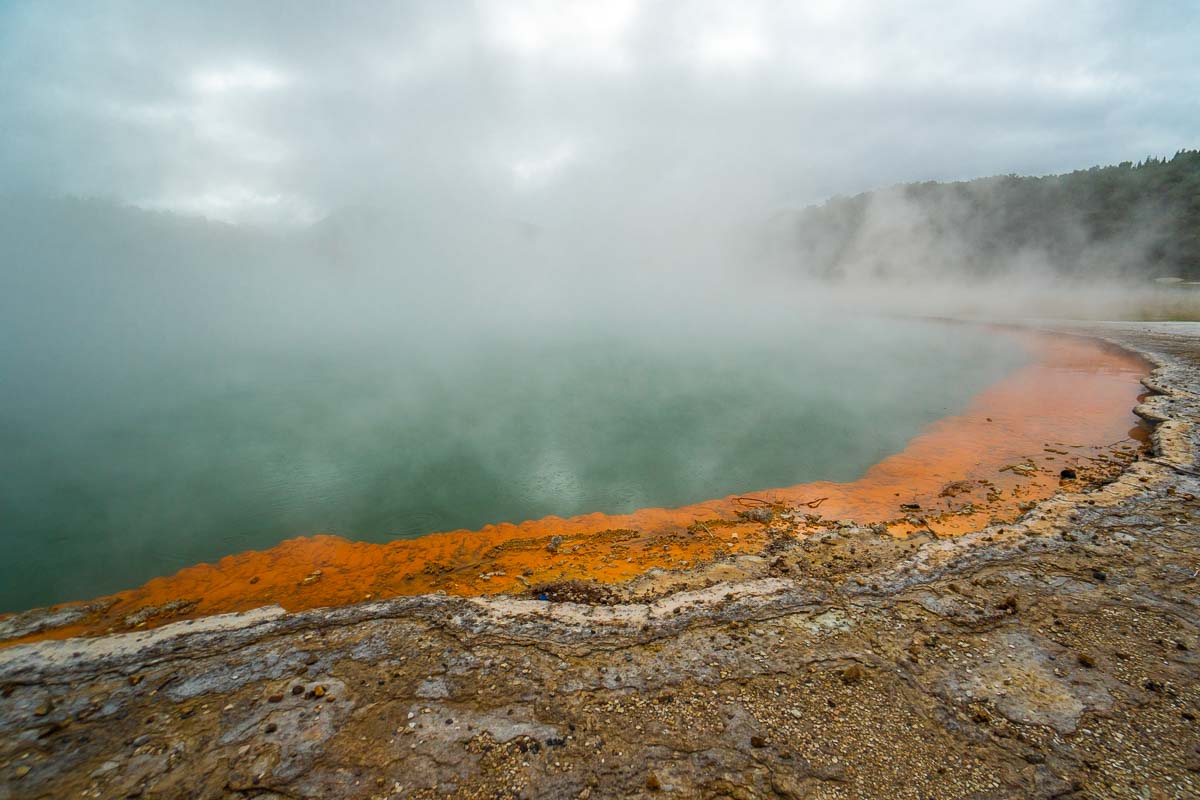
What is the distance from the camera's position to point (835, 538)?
4879mm

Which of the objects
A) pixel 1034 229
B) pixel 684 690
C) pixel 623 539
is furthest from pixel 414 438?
pixel 1034 229

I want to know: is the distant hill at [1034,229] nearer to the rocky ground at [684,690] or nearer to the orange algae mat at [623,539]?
the orange algae mat at [623,539]

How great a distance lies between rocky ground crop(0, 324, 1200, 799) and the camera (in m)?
2.41

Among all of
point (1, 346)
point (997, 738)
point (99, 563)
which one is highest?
point (1, 346)

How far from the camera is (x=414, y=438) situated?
9508mm

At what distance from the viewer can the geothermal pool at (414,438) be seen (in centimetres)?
643

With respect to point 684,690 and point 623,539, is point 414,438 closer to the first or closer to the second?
point 623,539

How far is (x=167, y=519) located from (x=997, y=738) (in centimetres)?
972

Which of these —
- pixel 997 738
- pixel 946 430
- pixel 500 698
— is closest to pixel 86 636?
pixel 500 698

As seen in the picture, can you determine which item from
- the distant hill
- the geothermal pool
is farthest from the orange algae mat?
the distant hill

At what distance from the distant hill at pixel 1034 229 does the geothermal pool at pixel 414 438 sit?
27.5m

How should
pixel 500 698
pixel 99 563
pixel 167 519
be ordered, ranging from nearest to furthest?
pixel 500 698, pixel 99 563, pixel 167 519

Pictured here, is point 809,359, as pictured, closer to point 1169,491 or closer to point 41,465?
point 1169,491

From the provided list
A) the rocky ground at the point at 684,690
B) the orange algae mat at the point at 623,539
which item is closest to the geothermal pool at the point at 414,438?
the orange algae mat at the point at 623,539
